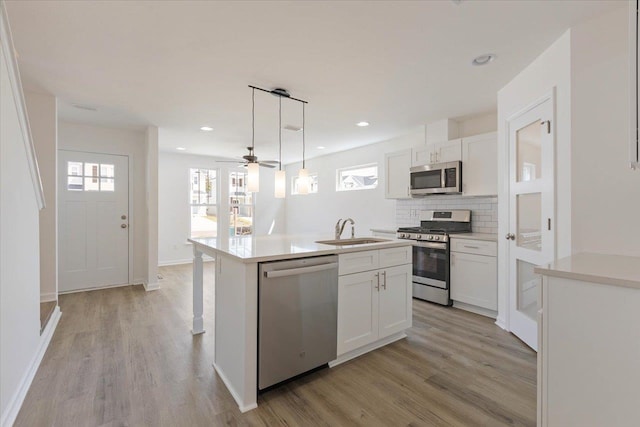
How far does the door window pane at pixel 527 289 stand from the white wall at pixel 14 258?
3.71 metres

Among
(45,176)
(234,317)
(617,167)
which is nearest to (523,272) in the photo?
(617,167)

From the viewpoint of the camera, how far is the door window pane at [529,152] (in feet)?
8.26

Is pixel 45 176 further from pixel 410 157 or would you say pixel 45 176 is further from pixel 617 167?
pixel 617 167

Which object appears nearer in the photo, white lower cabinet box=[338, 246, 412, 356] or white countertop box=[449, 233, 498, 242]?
white lower cabinet box=[338, 246, 412, 356]

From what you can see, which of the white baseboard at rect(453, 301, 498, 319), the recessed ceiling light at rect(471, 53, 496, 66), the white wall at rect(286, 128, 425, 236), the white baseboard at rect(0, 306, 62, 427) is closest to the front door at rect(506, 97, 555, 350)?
the white baseboard at rect(453, 301, 498, 319)

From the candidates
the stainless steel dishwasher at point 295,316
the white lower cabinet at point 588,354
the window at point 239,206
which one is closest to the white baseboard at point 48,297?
the stainless steel dishwasher at point 295,316

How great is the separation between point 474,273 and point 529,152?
4.79 ft

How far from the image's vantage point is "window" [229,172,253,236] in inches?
286

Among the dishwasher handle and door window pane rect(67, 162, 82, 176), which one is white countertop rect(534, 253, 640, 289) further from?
door window pane rect(67, 162, 82, 176)

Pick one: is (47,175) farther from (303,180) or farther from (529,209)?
(529,209)

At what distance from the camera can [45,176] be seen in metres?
3.47

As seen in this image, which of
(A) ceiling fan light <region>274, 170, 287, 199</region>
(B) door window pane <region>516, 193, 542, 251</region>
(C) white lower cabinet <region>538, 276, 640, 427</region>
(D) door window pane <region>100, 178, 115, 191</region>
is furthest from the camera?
(D) door window pane <region>100, 178, 115, 191</region>

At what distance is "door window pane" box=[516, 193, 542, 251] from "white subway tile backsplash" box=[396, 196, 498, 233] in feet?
2.93

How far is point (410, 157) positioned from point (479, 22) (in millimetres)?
2437
